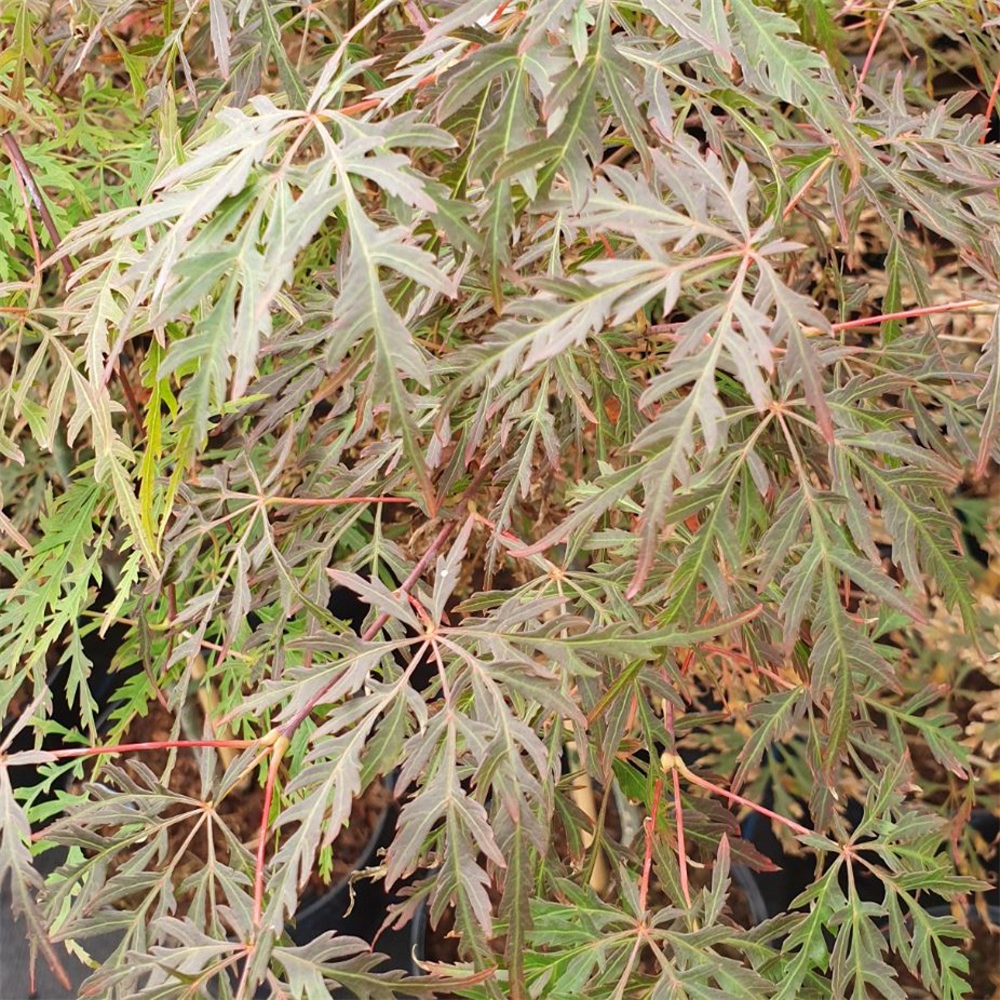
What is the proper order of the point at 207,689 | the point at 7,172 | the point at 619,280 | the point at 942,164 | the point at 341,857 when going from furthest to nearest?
the point at 341,857, the point at 207,689, the point at 7,172, the point at 942,164, the point at 619,280

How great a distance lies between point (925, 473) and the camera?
0.49 metres

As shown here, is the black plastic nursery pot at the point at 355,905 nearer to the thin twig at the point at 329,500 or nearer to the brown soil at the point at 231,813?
the brown soil at the point at 231,813

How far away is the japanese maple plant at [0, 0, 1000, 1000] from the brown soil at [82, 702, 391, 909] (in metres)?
0.46

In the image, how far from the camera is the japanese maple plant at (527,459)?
0.43 metres

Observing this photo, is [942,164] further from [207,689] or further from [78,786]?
[78,786]

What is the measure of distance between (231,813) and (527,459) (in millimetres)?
858

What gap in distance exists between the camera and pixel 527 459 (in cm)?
61

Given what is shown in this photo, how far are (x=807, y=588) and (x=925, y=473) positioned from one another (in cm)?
9

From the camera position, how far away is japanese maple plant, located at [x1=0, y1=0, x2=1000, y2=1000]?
435 mm

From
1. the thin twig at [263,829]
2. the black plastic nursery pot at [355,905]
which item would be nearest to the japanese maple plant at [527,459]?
the thin twig at [263,829]

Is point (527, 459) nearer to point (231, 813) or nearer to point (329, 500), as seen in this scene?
point (329, 500)

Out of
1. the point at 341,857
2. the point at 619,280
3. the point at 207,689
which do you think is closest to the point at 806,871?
the point at 341,857

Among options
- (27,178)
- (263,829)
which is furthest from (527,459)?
(27,178)

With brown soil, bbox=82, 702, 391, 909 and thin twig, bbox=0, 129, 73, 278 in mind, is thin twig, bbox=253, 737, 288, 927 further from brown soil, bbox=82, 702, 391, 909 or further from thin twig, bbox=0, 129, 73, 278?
brown soil, bbox=82, 702, 391, 909
